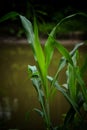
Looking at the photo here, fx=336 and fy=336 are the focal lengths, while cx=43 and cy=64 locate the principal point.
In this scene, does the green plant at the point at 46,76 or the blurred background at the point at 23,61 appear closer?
the green plant at the point at 46,76

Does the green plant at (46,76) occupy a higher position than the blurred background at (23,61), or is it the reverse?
the green plant at (46,76)

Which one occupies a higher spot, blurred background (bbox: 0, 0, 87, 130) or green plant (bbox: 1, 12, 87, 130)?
green plant (bbox: 1, 12, 87, 130)

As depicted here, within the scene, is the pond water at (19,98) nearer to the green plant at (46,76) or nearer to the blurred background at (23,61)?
the blurred background at (23,61)

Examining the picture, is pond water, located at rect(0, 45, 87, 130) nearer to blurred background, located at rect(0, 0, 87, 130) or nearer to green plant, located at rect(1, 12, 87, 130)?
blurred background, located at rect(0, 0, 87, 130)

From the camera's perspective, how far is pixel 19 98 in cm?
283

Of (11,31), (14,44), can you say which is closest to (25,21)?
(14,44)

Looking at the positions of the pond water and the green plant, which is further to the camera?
the pond water

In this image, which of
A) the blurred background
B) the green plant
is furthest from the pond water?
the green plant

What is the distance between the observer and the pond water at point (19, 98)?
7.16 feet

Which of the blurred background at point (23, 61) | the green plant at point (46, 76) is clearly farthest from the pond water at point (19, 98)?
the green plant at point (46, 76)

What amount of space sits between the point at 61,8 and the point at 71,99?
21.5ft

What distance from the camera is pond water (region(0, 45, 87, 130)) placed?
218 centimetres

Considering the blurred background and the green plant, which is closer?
the green plant

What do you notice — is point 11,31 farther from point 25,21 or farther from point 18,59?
point 25,21
